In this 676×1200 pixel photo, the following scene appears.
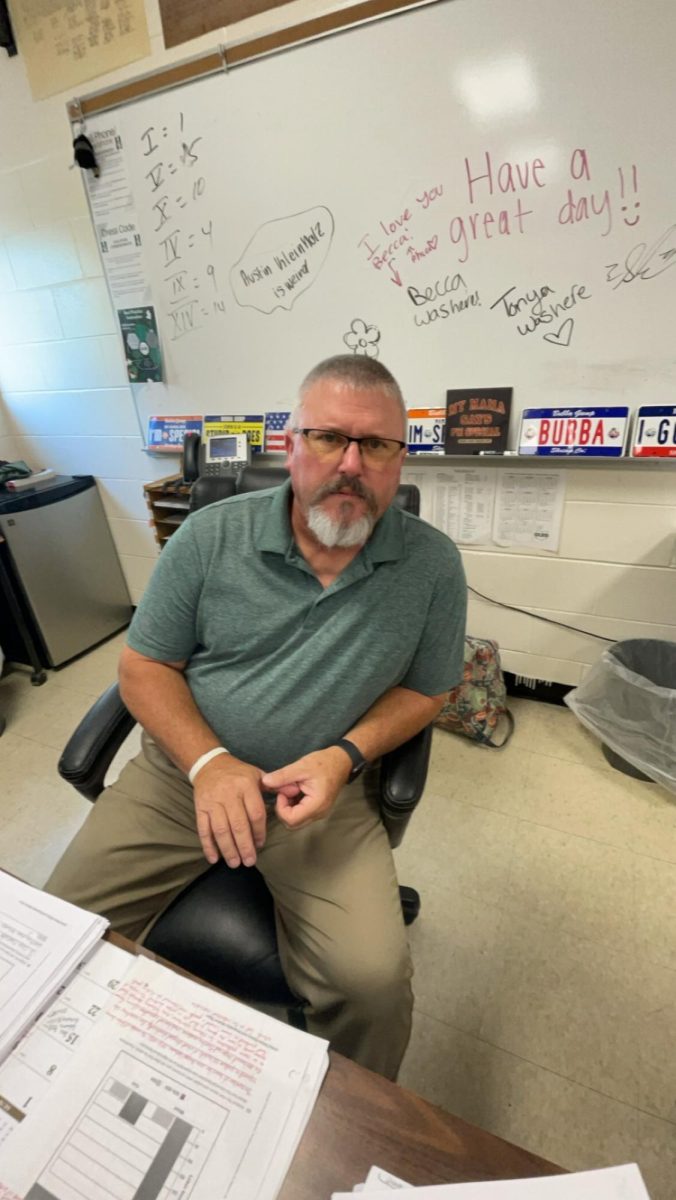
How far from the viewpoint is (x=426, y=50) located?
4.45ft

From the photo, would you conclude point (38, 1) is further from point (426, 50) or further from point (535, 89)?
point (535, 89)

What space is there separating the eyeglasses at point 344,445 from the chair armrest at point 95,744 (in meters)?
0.63

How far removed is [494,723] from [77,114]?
8.61 feet

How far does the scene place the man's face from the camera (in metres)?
0.92

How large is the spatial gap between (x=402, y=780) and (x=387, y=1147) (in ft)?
1.59

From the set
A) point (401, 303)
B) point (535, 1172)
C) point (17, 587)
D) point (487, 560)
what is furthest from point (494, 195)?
point (17, 587)

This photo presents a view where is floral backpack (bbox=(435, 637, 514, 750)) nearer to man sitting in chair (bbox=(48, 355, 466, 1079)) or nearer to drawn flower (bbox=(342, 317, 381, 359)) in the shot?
man sitting in chair (bbox=(48, 355, 466, 1079))

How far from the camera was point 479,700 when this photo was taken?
1839mm

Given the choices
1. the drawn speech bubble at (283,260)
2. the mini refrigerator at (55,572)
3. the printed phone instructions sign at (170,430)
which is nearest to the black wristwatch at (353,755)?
the drawn speech bubble at (283,260)

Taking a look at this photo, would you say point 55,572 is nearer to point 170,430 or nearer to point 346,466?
point 170,430

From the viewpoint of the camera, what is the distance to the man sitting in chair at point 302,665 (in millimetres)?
912

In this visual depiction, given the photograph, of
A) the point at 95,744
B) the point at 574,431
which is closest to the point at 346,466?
the point at 95,744

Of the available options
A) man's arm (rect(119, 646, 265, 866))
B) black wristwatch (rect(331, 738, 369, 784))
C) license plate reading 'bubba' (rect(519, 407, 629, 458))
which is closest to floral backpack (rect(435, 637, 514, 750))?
license plate reading 'bubba' (rect(519, 407, 629, 458))

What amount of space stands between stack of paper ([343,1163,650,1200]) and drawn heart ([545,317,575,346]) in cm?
168
